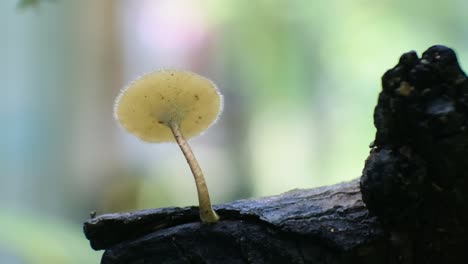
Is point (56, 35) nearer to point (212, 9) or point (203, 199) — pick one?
point (212, 9)

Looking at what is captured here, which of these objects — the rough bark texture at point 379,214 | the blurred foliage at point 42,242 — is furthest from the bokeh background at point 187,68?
the rough bark texture at point 379,214

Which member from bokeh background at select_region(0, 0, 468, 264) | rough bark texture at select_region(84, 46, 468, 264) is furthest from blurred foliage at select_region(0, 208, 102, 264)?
rough bark texture at select_region(84, 46, 468, 264)

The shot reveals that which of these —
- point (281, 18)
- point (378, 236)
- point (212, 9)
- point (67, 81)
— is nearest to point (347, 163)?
point (281, 18)

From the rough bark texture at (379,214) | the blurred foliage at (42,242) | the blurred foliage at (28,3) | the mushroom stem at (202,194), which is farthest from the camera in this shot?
the blurred foliage at (28,3)

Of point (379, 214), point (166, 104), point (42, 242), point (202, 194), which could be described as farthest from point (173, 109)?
point (42, 242)

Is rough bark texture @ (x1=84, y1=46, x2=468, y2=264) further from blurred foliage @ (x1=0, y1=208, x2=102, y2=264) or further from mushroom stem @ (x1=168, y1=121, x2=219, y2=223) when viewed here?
blurred foliage @ (x1=0, y1=208, x2=102, y2=264)

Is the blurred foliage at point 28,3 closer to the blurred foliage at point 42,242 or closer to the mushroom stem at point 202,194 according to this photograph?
the blurred foliage at point 42,242
